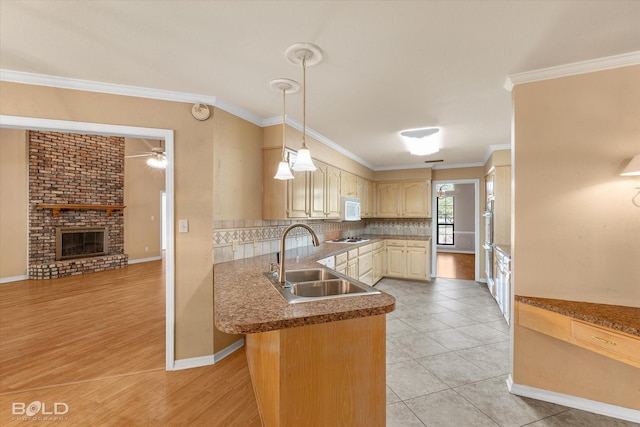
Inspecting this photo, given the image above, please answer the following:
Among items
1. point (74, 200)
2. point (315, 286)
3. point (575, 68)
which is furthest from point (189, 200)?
point (74, 200)

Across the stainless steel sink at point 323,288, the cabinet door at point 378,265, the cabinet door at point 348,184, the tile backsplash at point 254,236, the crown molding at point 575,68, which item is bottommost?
the cabinet door at point 378,265

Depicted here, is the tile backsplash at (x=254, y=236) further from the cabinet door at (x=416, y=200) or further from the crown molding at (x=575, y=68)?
the crown molding at (x=575, y=68)

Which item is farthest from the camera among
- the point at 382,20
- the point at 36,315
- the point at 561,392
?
the point at 36,315

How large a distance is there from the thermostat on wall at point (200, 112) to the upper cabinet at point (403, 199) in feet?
14.7

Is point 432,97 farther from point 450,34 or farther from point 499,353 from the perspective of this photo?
point 499,353

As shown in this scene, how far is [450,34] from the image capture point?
158 centimetres

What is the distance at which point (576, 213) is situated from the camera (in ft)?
6.32

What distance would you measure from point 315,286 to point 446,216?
32.6ft

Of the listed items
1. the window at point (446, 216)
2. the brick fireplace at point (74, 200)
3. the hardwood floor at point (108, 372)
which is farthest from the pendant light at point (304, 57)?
the window at point (446, 216)

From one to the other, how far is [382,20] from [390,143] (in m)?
2.75

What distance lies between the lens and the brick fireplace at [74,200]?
18.4 ft

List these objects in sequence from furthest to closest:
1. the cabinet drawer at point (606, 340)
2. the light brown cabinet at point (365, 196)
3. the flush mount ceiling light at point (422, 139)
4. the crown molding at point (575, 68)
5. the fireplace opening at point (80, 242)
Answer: the fireplace opening at point (80, 242) < the light brown cabinet at point (365, 196) < the flush mount ceiling light at point (422, 139) < the crown molding at point (575, 68) < the cabinet drawer at point (606, 340)

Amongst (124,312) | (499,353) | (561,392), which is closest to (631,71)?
(561,392)

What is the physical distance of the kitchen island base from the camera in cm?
127
